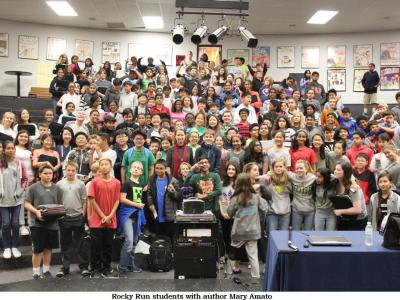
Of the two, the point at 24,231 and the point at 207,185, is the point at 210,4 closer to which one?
the point at 207,185

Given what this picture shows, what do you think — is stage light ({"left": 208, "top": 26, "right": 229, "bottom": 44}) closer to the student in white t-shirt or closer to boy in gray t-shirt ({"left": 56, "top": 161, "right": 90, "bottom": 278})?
the student in white t-shirt

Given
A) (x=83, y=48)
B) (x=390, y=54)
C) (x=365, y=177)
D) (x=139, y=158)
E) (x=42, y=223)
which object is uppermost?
(x=83, y=48)

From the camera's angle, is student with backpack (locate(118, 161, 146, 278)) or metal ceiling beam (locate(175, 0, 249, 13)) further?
metal ceiling beam (locate(175, 0, 249, 13))

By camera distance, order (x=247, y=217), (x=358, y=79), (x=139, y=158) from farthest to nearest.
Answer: (x=358, y=79) → (x=139, y=158) → (x=247, y=217)

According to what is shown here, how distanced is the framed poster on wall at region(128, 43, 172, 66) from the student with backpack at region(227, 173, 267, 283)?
460 inches

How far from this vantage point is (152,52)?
16312mm

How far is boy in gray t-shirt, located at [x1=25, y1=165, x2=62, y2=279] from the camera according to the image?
5203 mm

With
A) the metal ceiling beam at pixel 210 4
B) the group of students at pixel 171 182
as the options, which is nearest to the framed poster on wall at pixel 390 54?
the metal ceiling beam at pixel 210 4

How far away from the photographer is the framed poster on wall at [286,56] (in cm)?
1645

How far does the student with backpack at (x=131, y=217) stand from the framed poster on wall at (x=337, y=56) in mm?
12227

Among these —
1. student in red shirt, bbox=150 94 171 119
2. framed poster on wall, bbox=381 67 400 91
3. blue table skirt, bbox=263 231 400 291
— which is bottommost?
blue table skirt, bbox=263 231 400 291

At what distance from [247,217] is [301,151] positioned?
1.70 m

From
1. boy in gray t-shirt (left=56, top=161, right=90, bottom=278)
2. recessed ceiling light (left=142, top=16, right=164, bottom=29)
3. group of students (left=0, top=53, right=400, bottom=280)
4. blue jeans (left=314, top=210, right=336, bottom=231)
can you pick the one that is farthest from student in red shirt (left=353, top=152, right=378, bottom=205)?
recessed ceiling light (left=142, top=16, right=164, bottom=29)

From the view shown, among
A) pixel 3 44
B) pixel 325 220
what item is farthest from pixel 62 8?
pixel 325 220
